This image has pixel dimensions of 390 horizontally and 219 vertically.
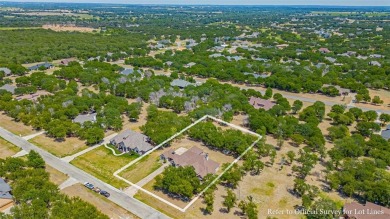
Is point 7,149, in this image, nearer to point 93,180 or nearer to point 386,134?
point 93,180

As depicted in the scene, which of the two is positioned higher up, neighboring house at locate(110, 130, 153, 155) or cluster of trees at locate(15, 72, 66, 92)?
cluster of trees at locate(15, 72, 66, 92)

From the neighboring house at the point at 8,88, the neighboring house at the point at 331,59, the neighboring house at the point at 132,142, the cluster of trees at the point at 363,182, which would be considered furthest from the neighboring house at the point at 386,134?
the neighboring house at the point at 8,88

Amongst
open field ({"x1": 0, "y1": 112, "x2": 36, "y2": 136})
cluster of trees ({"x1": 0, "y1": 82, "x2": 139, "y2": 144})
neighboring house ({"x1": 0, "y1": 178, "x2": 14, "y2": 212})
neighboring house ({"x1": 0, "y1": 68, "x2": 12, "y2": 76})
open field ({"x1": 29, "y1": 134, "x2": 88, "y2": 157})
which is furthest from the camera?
neighboring house ({"x1": 0, "y1": 68, "x2": 12, "y2": 76})

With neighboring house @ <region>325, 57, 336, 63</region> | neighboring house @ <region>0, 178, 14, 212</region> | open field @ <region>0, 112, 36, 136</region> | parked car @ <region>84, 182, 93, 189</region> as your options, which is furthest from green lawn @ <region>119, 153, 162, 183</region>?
neighboring house @ <region>325, 57, 336, 63</region>

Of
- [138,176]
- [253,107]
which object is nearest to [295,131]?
[253,107]

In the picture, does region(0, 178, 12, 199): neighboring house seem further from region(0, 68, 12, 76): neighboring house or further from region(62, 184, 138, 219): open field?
region(0, 68, 12, 76): neighboring house

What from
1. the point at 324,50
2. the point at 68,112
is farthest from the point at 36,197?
the point at 324,50
